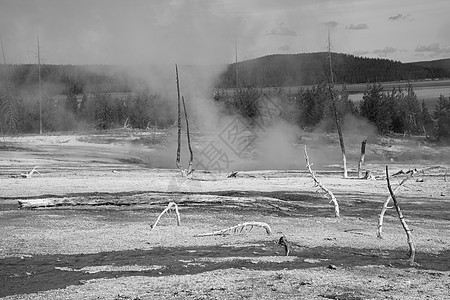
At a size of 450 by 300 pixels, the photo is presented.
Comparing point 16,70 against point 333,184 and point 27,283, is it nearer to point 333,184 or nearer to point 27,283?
point 333,184

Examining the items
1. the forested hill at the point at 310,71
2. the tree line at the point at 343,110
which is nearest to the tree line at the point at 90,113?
the tree line at the point at 343,110

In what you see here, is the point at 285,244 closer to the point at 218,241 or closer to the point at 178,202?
the point at 218,241

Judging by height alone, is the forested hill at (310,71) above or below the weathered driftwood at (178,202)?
above

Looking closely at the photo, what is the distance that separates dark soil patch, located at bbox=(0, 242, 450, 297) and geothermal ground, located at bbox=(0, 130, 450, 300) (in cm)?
2

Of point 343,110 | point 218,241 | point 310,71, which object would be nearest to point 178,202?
point 218,241

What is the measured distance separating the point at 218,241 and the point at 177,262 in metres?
1.76

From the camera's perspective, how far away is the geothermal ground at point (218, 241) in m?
8.91

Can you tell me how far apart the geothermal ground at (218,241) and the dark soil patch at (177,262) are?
19 mm

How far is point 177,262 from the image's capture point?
1042cm

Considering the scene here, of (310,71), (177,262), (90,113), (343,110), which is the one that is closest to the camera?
(177,262)

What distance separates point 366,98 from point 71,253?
141 ft

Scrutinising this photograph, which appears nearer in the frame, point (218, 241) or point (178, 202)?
point (218, 241)

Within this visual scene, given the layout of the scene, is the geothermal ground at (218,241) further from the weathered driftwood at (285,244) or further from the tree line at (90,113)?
the tree line at (90,113)

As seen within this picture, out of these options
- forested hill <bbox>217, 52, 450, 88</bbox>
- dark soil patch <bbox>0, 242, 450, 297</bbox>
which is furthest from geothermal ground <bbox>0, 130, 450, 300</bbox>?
forested hill <bbox>217, 52, 450, 88</bbox>
